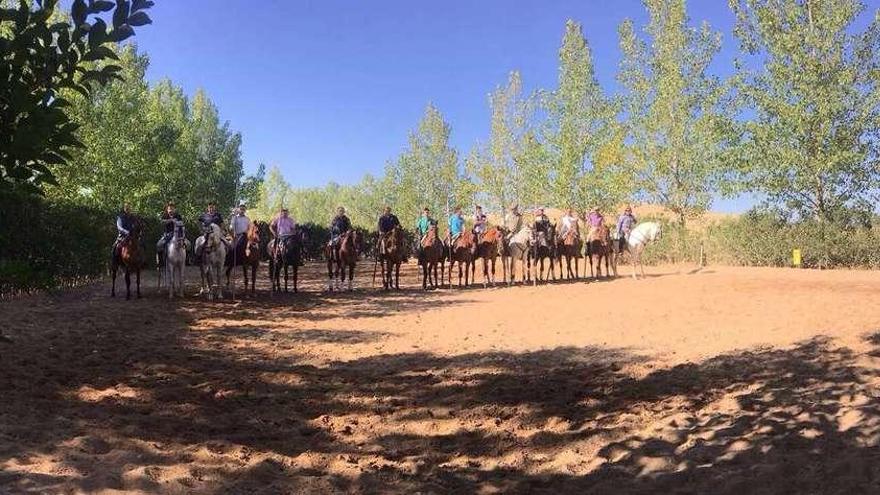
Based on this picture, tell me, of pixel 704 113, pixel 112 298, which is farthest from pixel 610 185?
pixel 112 298

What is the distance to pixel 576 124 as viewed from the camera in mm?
40969

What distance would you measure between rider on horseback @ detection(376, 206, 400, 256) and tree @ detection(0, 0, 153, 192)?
16.1 meters

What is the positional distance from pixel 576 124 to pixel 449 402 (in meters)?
36.1

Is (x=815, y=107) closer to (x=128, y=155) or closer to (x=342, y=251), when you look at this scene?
(x=342, y=251)

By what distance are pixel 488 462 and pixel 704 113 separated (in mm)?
31102

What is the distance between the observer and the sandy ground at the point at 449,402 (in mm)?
5223

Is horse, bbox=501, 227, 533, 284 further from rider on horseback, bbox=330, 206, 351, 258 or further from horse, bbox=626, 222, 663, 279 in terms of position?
rider on horseback, bbox=330, 206, 351, 258

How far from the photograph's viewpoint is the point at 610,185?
35938 mm

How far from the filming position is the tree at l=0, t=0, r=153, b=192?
123 inches

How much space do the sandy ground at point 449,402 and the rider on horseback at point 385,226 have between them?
22.5ft

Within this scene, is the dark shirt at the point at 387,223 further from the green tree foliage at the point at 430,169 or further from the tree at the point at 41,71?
the green tree foliage at the point at 430,169

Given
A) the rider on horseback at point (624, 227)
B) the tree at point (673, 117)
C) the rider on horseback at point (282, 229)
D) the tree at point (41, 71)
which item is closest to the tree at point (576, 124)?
the tree at point (673, 117)

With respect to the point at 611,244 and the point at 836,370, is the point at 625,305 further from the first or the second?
the point at 611,244

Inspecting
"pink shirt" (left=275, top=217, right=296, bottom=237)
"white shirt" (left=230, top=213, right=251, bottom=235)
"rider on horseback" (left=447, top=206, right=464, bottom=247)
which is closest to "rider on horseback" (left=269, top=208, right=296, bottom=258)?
"pink shirt" (left=275, top=217, right=296, bottom=237)
